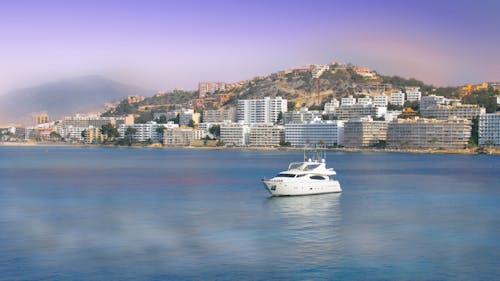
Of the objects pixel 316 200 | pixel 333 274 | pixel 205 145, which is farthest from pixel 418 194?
pixel 205 145

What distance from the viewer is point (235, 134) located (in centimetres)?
9338

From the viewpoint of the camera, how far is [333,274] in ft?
38.3

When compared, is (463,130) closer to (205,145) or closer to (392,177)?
(205,145)

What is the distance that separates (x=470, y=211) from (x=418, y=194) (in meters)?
5.02

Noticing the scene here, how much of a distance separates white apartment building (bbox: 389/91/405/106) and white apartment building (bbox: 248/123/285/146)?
63.2 feet

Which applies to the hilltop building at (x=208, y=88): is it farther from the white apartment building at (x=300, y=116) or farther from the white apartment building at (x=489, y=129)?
the white apartment building at (x=489, y=129)

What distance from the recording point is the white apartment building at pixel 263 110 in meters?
103

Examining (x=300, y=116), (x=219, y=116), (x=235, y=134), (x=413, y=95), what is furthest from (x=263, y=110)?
(x=413, y=95)

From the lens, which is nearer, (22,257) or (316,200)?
(22,257)

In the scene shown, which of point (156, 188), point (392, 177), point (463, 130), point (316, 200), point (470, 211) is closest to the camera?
point (470, 211)

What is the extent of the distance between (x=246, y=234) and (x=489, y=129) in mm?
62123

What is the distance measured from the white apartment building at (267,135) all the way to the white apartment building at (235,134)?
1.86 meters

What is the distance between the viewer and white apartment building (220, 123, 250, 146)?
92.9 meters

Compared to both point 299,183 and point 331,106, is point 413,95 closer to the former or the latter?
point 331,106
